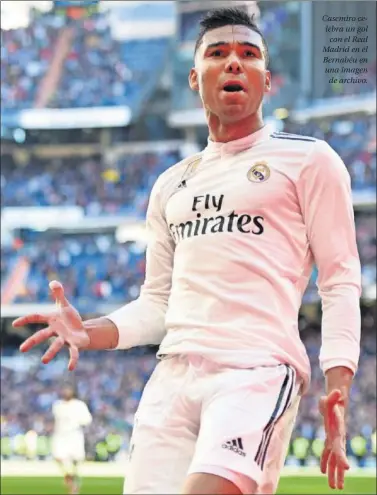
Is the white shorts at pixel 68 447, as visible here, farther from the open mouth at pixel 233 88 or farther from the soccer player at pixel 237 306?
the open mouth at pixel 233 88

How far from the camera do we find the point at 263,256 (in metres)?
3.33

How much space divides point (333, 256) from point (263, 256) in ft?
0.70

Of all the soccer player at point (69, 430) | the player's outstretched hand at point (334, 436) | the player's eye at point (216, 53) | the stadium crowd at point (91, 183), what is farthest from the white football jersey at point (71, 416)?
the stadium crowd at point (91, 183)

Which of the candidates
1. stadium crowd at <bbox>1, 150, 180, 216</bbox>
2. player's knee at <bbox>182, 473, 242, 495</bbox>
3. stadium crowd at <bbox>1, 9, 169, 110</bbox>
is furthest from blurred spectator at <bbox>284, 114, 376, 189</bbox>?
player's knee at <bbox>182, 473, 242, 495</bbox>

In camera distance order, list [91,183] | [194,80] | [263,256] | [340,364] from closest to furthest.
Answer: [340,364] → [263,256] → [194,80] → [91,183]

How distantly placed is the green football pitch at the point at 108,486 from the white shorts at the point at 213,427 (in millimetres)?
12909

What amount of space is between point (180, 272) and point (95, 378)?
2838 centimetres

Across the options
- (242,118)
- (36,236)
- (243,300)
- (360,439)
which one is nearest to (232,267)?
(243,300)

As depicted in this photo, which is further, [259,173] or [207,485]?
[259,173]

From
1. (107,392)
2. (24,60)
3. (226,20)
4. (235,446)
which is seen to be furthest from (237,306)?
(24,60)

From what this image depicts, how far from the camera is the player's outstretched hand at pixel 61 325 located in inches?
128

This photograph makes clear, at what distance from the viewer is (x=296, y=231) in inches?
134

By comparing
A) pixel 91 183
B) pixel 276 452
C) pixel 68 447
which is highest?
pixel 276 452

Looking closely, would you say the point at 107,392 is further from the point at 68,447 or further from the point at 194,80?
the point at 194,80
